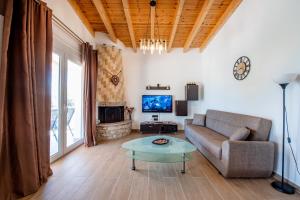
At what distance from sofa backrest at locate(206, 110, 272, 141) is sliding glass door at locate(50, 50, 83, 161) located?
3.63m

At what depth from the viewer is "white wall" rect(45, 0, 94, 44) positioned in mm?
3174

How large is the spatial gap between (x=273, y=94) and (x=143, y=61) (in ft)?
14.7

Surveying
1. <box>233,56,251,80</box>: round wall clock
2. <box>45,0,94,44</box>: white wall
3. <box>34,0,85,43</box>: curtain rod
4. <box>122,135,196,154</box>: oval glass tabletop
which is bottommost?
<box>122,135,196,154</box>: oval glass tabletop

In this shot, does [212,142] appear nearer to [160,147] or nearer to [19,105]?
[160,147]

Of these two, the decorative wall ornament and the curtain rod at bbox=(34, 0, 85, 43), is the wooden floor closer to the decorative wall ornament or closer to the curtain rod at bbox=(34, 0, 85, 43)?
the decorative wall ornament

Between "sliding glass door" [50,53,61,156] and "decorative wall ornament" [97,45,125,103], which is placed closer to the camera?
"sliding glass door" [50,53,61,156]

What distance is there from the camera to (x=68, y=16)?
371cm

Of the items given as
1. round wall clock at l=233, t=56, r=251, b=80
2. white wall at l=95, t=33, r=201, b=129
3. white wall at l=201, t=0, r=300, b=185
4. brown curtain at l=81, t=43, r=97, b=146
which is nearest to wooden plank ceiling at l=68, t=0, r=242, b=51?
white wall at l=201, t=0, r=300, b=185

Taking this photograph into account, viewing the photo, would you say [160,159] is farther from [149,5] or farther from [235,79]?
[149,5]

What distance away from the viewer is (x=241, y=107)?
3.80 metres

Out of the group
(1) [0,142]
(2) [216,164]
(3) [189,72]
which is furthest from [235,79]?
(1) [0,142]

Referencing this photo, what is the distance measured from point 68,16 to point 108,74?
2.14 meters

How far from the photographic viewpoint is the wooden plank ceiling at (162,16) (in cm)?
398

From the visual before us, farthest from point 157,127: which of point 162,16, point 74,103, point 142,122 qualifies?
point 162,16
